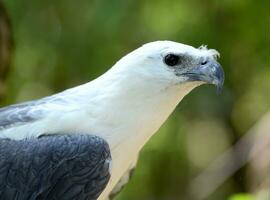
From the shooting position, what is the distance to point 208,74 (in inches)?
213

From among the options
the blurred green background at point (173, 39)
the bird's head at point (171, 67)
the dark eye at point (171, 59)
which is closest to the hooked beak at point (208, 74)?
the bird's head at point (171, 67)

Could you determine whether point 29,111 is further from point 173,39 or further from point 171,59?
point 173,39

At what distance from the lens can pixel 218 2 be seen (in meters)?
9.78

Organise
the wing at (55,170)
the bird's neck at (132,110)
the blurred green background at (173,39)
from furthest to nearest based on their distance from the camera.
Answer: the blurred green background at (173,39) < the bird's neck at (132,110) < the wing at (55,170)

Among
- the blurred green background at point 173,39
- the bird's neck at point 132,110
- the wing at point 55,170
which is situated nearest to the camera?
the wing at point 55,170

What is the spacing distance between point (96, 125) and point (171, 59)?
0.64 meters

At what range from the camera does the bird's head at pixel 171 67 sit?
5.36 m

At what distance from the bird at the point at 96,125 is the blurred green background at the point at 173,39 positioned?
371cm

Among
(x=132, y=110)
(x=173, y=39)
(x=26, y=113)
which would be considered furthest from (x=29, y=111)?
(x=173, y=39)

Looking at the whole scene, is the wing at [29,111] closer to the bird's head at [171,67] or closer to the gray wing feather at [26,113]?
the gray wing feather at [26,113]

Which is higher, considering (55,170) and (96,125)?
(96,125)

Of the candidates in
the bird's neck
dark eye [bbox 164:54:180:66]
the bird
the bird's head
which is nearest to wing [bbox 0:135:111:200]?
the bird

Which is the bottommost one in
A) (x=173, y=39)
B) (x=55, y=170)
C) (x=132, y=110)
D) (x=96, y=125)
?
(x=173, y=39)

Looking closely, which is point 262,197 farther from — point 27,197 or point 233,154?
point 233,154
